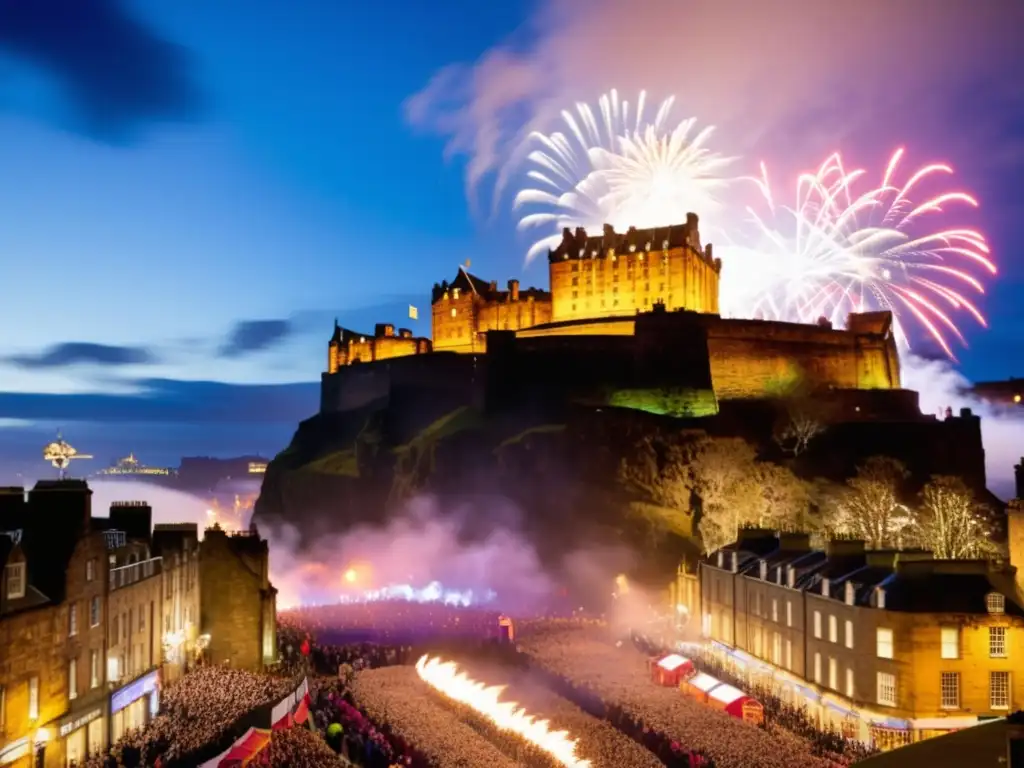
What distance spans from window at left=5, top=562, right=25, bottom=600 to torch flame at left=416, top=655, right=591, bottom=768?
45.8 feet

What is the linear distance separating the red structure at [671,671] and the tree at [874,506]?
18.3 metres

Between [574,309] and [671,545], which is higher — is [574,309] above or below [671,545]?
above

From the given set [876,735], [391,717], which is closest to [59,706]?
[391,717]

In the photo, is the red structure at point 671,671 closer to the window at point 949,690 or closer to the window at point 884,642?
the window at point 884,642

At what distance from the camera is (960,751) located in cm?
1101

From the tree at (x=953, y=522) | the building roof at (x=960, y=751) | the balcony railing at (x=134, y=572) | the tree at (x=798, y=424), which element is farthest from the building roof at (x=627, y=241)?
the building roof at (x=960, y=751)

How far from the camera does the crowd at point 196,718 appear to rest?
23.8m

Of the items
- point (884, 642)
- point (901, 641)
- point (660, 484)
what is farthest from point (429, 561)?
point (901, 641)

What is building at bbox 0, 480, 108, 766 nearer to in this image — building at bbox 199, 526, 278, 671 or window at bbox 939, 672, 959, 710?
building at bbox 199, 526, 278, 671

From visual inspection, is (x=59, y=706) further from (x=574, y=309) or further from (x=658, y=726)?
(x=574, y=309)

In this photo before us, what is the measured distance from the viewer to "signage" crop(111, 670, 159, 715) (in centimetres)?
2791

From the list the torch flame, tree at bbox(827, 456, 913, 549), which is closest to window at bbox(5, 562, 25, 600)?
the torch flame

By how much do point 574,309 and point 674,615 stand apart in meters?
49.0

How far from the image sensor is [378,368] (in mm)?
94438
